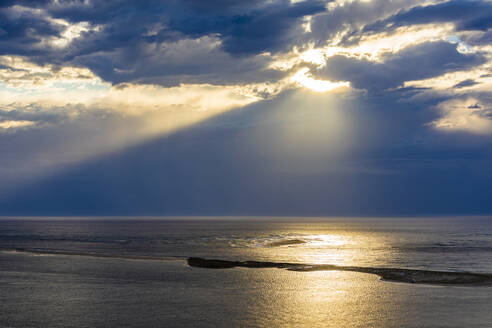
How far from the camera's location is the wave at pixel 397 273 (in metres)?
50.9

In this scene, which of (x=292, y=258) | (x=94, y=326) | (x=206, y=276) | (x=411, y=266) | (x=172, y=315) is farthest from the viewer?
(x=292, y=258)

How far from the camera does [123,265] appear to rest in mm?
66000

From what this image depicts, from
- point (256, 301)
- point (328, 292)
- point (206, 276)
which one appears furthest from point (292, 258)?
point (256, 301)

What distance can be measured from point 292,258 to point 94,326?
50447 millimetres

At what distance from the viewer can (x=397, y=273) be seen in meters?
56.9

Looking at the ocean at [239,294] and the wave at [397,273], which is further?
the wave at [397,273]

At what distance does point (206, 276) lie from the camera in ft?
181

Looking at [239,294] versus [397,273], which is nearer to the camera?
[239,294]

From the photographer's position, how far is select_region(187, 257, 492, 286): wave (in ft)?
167

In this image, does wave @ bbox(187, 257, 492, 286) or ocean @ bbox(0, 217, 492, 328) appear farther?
wave @ bbox(187, 257, 492, 286)

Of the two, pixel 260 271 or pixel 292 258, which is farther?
pixel 292 258

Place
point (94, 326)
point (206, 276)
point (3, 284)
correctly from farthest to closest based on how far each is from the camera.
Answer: point (206, 276) → point (3, 284) → point (94, 326)

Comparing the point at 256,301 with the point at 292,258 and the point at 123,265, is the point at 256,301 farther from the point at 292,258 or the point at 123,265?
the point at 292,258

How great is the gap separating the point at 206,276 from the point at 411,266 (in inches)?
1097
